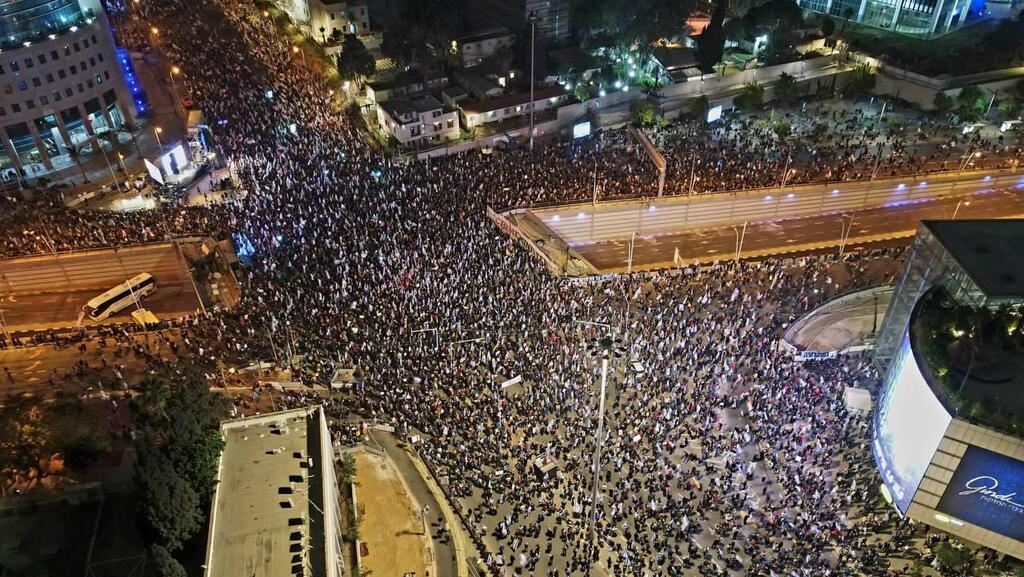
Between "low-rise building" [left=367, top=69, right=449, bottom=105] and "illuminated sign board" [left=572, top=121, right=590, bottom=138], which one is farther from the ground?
"low-rise building" [left=367, top=69, right=449, bottom=105]

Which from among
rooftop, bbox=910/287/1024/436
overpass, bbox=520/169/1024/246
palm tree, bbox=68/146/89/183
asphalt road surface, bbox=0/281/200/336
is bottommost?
asphalt road surface, bbox=0/281/200/336

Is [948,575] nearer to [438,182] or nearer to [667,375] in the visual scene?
[667,375]

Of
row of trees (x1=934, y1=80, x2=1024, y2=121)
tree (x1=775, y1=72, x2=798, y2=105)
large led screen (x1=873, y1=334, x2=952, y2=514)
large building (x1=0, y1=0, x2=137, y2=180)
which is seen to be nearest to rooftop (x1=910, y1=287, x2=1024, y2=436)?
large led screen (x1=873, y1=334, x2=952, y2=514)

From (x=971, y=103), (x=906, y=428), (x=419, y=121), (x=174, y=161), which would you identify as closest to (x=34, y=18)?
(x=174, y=161)

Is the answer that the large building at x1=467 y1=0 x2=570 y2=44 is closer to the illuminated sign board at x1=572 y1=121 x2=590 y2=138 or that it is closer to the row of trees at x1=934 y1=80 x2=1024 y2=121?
the illuminated sign board at x1=572 y1=121 x2=590 y2=138

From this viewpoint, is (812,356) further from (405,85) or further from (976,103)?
(405,85)

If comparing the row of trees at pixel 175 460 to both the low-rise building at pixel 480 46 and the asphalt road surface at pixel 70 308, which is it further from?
the low-rise building at pixel 480 46
